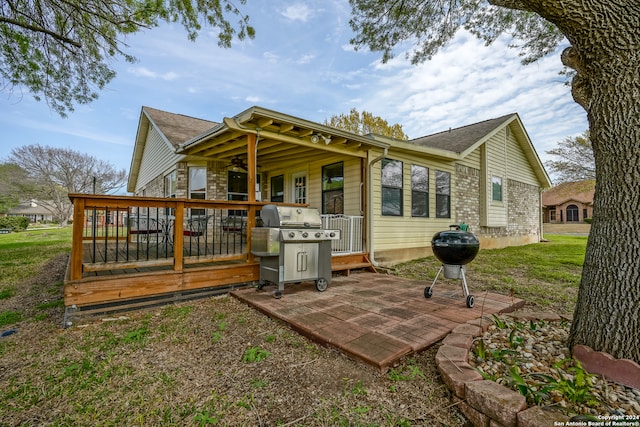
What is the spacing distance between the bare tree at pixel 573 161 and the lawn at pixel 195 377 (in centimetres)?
2048

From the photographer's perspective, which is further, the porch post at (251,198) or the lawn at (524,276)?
the porch post at (251,198)

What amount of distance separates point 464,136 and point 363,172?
233 inches

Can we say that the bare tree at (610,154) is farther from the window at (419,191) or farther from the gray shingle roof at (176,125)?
the gray shingle roof at (176,125)

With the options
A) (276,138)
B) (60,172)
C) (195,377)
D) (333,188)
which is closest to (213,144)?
(276,138)

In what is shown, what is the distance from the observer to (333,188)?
7402 millimetres

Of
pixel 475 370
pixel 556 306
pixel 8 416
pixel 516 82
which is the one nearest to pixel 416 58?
pixel 516 82

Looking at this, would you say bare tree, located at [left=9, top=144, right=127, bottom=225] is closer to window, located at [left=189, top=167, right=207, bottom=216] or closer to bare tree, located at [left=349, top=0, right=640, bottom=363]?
window, located at [left=189, top=167, right=207, bottom=216]

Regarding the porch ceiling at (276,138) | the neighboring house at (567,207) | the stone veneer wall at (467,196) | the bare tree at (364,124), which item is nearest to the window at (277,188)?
the porch ceiling at (276,138)

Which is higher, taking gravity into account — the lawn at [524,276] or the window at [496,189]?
the window at [496,189]

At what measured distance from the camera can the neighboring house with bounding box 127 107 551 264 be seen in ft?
18.6

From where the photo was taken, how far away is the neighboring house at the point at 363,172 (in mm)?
5680

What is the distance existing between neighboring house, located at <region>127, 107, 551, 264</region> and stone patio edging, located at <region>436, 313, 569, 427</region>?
11.5 ft

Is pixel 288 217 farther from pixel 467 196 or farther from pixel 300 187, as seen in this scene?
pixel 467 196


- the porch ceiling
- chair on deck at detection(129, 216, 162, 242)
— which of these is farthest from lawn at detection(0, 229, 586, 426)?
the porch ceiling
